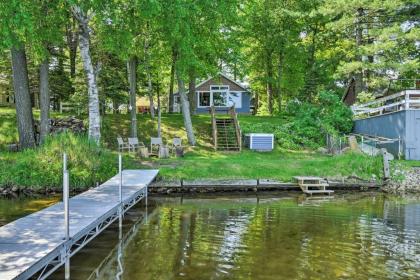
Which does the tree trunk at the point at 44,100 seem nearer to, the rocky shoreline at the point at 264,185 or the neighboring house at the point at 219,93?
the rocky shoreline at the point at 264,185

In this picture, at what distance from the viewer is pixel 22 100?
17656 millimetres

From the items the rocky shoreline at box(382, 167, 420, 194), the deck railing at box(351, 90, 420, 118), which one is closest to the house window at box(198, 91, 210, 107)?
the deck railing at box(351, 90, 420, 118)

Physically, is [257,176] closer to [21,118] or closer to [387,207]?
[387,207]

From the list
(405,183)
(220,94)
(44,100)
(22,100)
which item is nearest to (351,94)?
(220,94)

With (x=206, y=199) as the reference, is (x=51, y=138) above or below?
above

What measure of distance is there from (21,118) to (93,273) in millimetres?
12368

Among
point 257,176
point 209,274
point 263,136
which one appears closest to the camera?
point 209,274

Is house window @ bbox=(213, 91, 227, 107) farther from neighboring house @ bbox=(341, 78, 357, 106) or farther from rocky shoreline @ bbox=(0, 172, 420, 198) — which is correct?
rocky shoreline @ bbox=(0, 172, 420, 198)

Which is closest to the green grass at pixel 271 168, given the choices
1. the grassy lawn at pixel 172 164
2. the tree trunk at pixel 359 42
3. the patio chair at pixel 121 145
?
the grassy lawn at pixel 172 164

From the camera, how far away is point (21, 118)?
695 inches

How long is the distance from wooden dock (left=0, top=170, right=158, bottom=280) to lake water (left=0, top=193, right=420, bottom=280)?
578 millimetres

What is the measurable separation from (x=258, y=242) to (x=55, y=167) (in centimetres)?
828

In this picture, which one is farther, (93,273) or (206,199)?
(206,199)

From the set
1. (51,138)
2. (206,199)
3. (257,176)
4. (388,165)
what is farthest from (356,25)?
(51,138)
